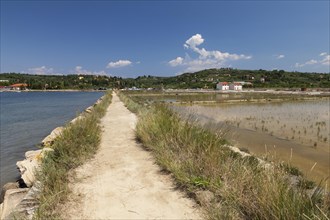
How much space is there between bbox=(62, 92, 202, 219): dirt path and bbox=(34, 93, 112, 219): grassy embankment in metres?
0.20

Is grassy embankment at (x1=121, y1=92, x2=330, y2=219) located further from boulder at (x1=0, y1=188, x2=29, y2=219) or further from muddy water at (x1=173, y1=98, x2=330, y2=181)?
boulder at (x1=0, y1=188, x2=29, y2=219)

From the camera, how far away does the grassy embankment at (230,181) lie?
10.4 ft

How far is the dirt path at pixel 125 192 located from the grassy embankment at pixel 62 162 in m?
0.20

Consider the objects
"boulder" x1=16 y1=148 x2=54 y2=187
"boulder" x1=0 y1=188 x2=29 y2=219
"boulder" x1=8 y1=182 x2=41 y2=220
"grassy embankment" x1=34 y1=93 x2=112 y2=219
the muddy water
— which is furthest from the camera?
the muddy water

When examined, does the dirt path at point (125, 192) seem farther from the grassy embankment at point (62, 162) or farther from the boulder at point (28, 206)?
the boulder at point (28, 206)

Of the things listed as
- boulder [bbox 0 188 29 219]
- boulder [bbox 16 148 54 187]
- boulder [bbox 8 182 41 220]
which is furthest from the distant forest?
boulder [bbox 8 182 41 220]

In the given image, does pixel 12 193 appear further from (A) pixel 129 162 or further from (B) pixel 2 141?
(B) pixel 2 141

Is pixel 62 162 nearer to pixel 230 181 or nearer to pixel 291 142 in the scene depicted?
pixel 230 181

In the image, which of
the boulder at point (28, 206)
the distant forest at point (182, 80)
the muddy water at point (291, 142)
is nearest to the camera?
the boulder at point (28, 206)

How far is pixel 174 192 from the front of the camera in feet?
15.6

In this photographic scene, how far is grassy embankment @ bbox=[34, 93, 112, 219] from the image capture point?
4.01 meters

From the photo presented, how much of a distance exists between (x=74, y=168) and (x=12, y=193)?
3.98 ft

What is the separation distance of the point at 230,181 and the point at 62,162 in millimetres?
3512

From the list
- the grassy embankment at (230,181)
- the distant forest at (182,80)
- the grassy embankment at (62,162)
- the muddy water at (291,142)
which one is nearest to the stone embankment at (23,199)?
the grassy embankment at (62,162)
